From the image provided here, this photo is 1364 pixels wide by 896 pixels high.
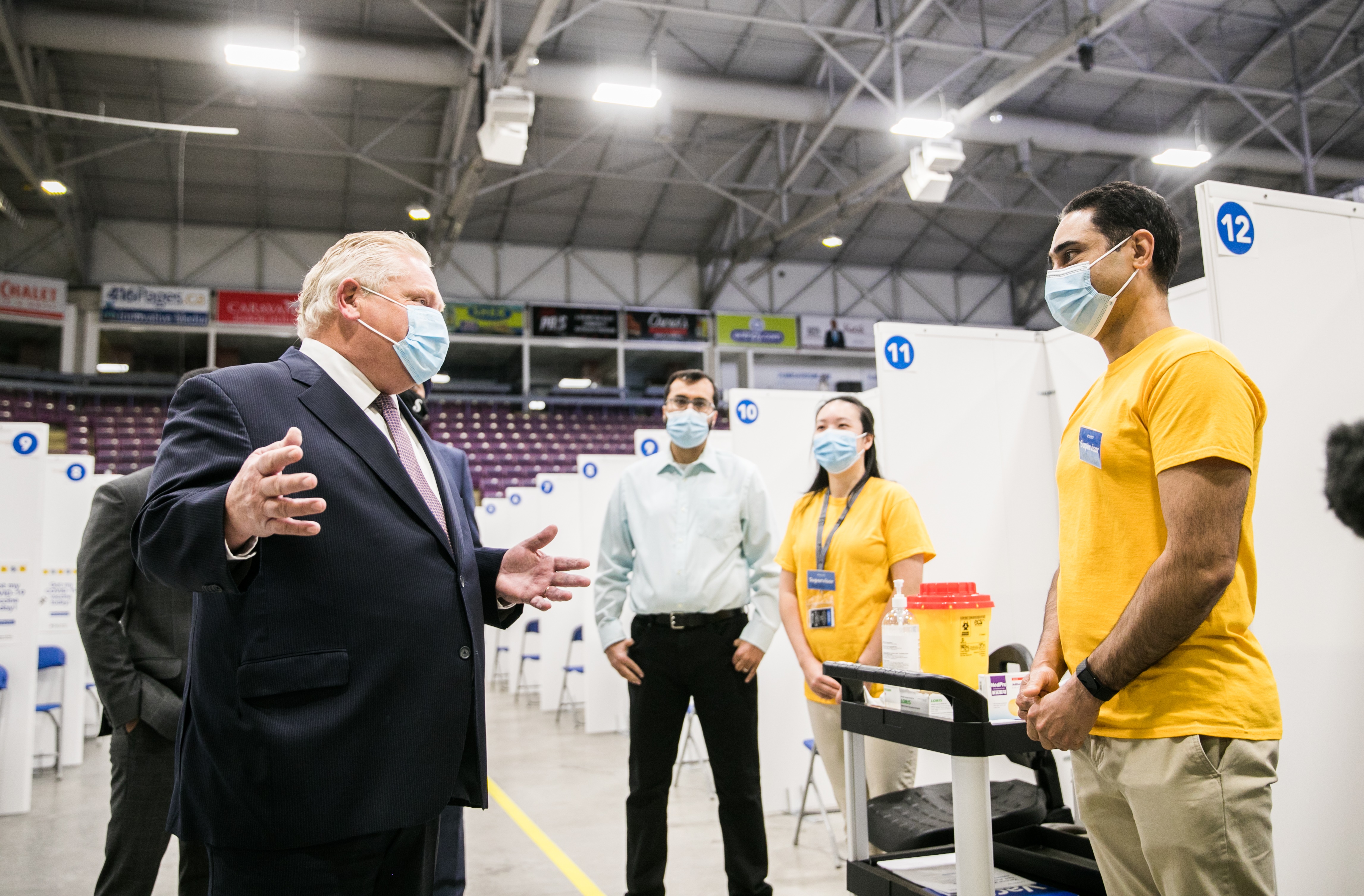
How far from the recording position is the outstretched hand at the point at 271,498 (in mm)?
1172

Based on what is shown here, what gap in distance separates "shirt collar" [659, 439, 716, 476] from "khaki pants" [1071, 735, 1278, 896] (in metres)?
1.81

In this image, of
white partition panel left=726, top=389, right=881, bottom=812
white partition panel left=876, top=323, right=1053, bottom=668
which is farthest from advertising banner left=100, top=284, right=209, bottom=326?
white partition panel left=876, top=323, right=1053, bottom=668

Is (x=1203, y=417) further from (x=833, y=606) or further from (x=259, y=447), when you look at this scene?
(x=833, y=606)

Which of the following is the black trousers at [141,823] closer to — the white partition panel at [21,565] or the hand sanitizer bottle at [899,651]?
the hand sanitizer bottle at [899,651]

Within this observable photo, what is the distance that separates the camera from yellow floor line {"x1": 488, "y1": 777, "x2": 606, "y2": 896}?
3.56 metres

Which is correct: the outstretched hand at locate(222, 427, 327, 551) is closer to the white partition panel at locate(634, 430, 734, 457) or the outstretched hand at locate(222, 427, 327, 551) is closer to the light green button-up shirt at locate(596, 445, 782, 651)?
the light green button-up shirt at locate(596, 445, 782, 651)

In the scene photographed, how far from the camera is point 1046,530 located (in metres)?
3.84

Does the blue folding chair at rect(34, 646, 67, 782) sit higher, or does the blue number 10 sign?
the blue number 10 sign

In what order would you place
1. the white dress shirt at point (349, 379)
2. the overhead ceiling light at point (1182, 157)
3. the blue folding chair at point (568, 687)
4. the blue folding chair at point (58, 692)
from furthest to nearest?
the overhead ceiling light at point (1182, 157) → the blue folding chair at point (568, 687) → the blue folding chair at point (58, 692) → the white dress shirt at point (349, 379)

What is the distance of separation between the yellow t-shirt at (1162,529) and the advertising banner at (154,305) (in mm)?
17036

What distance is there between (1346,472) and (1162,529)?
1.46 metres

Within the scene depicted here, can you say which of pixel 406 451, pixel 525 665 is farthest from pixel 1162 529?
pixel 525 665

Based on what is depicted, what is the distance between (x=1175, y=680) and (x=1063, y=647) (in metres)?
0.27

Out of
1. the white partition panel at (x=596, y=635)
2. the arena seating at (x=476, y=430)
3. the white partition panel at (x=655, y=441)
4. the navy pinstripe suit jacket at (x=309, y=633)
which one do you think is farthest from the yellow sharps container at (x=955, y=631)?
the arena seating at (x=476, y=430)
